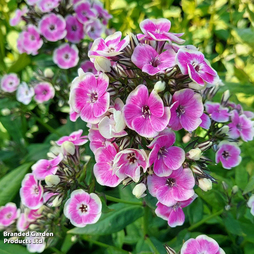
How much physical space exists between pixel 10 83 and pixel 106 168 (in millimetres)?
1711

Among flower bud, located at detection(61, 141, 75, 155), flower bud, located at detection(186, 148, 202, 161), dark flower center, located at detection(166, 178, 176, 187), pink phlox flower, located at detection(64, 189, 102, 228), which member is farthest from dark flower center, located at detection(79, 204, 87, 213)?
flower bud, located at detection(186, 148, 202, 161)

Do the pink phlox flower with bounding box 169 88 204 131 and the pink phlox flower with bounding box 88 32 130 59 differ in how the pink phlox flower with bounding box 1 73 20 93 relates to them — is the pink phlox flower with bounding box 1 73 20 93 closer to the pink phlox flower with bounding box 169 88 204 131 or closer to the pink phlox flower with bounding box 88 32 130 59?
the pink phlox flower with bounding box 88 32 130 59

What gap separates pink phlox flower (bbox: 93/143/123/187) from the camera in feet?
4.31

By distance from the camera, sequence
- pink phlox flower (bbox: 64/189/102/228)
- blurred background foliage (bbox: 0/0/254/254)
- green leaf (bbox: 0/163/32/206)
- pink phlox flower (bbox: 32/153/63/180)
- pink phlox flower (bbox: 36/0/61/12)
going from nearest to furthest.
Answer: pink phlox flower (bbox: 64/189/102/228)
pink phlox flower (bbox: 32/153/63/180)
blurred background foliage (bbox: 0/0/254/254)
green leaf (bbox: 0/163/32/206)
pink phlox flower (bbox: 36/0/61/12)

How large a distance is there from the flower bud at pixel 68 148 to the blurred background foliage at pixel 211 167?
0.48 m

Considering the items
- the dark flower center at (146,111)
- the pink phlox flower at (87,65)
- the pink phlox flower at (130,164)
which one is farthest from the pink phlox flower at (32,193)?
A: the pink phlox flower at (87,65)

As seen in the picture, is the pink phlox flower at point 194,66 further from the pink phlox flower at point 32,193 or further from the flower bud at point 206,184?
the pink phlox flower at point 32,193

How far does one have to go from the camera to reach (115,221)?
1808 millimetres

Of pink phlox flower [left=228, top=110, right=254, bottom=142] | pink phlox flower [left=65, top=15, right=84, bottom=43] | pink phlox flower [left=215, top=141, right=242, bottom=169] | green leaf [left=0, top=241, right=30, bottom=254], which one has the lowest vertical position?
green leaf [left=0, top=241, right=30, bottom=254]

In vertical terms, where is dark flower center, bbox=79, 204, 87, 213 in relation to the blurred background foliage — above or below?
above

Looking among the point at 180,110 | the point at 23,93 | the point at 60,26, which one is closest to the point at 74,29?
the point at 60,26

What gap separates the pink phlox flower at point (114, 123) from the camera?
1.14 m

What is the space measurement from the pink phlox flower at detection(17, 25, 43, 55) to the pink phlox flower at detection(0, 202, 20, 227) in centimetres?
129

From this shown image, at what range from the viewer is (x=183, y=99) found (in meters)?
1.22
